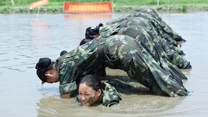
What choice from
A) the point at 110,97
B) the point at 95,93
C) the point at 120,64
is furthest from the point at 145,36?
the point at 95,93

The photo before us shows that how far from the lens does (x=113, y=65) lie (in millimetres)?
5066

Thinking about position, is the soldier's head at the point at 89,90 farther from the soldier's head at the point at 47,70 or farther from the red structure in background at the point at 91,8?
the red structure in background at the point at 91,8

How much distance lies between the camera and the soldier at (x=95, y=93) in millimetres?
4553

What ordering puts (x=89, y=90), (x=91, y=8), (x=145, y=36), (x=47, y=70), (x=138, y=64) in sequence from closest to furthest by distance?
(x=89, y=90) < (x=138, y=64) < (x=47, y=70) < (x=145, y=36) < (x=91, y=8)

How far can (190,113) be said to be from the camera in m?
4.37

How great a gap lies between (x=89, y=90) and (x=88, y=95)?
2.9 inches

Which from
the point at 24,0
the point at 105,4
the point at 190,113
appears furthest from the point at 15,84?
the point at 24,0

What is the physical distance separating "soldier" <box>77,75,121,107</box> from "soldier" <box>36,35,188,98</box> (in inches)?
13.8

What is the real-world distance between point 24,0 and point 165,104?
32193mm

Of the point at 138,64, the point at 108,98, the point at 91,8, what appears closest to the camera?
the point at 108,98

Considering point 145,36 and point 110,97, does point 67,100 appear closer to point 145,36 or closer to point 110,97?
point 110,97

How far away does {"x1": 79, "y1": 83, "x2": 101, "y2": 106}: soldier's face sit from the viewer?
179 inches

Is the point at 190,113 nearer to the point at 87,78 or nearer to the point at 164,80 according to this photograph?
the point at 164,80

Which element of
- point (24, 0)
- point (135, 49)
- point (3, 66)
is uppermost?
point (135, 49)
